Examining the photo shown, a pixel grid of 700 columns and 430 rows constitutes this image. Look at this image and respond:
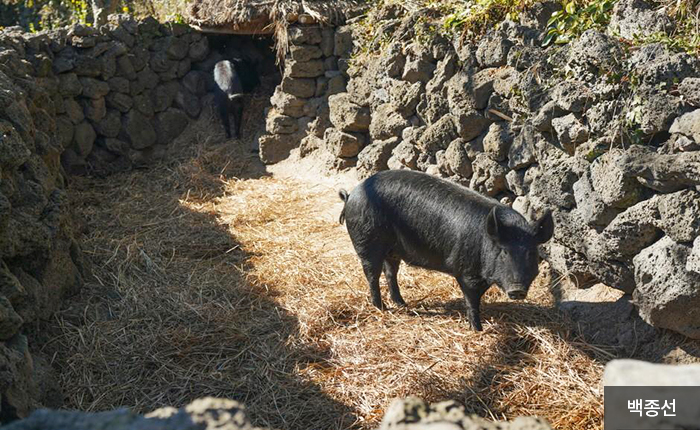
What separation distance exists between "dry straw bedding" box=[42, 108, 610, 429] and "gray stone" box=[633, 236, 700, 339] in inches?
18.9

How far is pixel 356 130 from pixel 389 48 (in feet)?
3.91

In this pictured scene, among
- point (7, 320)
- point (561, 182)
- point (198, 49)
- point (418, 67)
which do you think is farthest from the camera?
point (198, 49)

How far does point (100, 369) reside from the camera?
14.7 feet

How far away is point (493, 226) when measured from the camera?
4.45 meters

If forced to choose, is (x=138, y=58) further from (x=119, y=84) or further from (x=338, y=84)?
(x=338, y=84)

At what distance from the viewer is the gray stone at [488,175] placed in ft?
19.8

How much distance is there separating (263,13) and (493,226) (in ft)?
18.2

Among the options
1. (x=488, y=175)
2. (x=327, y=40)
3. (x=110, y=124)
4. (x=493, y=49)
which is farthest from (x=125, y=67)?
(x=488, y=175)

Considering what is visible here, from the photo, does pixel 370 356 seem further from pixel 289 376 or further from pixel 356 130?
pixel 356 130

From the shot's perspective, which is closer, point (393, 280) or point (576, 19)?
point (576, 19)

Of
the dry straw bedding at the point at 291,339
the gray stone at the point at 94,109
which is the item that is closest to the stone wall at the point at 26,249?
the dry straw bedding at the point at 291,339

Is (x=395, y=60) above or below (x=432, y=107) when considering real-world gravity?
above

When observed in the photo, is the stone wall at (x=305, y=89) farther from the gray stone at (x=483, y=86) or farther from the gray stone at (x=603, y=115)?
the gray stone at (x=603, y=115)

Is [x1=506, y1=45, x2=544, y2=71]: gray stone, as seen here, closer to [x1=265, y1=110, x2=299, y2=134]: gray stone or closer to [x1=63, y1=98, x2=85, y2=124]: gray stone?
[x1=265, y1=110, x2=299, y2=134]: gray stone
